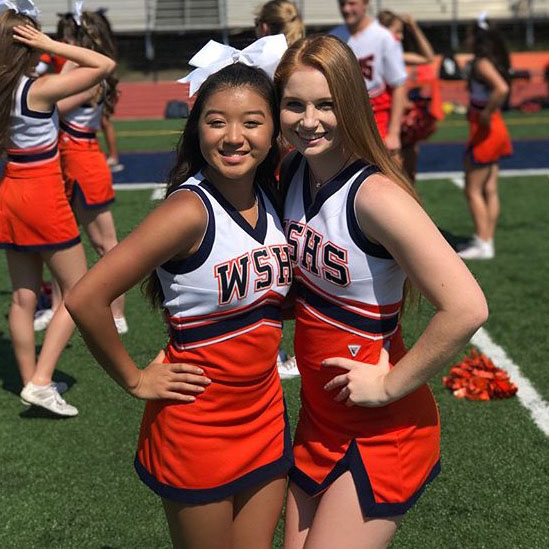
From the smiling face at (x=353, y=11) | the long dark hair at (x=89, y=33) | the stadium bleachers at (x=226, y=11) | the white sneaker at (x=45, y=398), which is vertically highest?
the long dark hair at (x=89, y=33)

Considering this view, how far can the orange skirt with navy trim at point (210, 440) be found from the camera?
247 cm

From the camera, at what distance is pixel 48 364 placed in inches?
194

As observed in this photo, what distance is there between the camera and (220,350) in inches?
97.0

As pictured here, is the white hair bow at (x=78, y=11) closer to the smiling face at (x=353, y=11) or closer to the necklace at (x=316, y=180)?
the smiling face at (x=353, y=11)

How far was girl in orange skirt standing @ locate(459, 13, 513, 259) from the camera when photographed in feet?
25.0

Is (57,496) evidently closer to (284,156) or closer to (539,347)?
(284,156)

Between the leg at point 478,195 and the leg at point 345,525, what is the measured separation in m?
5.58

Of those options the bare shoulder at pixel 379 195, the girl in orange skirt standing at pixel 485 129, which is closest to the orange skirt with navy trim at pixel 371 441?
the bare shoulder at pixel 379 195

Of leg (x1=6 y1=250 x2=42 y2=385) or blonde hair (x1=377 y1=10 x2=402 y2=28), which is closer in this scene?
leg (x1=6 y1=250 x2=42 y2=385)

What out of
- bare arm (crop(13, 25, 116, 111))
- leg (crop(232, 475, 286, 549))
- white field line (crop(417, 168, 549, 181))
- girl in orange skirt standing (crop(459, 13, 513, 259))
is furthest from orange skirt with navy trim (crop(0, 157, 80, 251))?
white field line (crop(417, 168, 549, 181))

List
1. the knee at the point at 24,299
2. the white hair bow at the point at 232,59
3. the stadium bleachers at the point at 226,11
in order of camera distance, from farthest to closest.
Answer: the stadium bleachers at the point at 226,11 < the knee at the point at 24,299 < the white hair bow at the point at 232,59

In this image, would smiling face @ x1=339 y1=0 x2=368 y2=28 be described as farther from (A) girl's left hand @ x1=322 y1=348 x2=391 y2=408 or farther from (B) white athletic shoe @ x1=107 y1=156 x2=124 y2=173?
(B) white athletic shoe @ x1=107 y1=156 x2=124 y2=173

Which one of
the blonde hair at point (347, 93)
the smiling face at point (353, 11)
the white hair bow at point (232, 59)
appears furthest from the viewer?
the smiling face at point (353, 11)

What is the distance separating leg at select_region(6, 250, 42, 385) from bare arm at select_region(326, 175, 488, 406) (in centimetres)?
300
